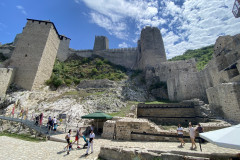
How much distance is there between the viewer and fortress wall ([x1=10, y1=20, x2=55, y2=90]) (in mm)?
20281

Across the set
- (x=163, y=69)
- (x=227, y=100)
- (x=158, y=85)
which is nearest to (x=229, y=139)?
(x=227, y=100)

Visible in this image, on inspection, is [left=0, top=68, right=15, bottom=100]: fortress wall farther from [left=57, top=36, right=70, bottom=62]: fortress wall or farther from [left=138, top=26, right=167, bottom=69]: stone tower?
[left=138, top=26, right=167, bottom=69]: stone tower

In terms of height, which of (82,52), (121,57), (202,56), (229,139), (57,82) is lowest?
(229,139)

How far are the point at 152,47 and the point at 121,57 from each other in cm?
1379

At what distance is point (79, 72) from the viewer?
31172mm

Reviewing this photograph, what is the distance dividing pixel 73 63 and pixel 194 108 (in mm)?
35191

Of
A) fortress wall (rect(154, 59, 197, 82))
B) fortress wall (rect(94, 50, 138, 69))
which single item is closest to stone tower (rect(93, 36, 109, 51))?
fortress wall (rect(94, 50, 138, 69))

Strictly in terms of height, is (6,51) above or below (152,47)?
below

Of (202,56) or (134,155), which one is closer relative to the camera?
(134,155)

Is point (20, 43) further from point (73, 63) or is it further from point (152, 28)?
point (152, 28)

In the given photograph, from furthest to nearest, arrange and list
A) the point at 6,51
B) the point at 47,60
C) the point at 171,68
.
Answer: the point at 6,51
the point at 171,68
the point at 47,60

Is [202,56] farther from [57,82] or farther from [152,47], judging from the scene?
[57,82]

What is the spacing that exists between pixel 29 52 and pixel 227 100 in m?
31.2

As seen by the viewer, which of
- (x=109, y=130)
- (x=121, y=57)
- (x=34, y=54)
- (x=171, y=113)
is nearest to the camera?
(x=109, y=130)
